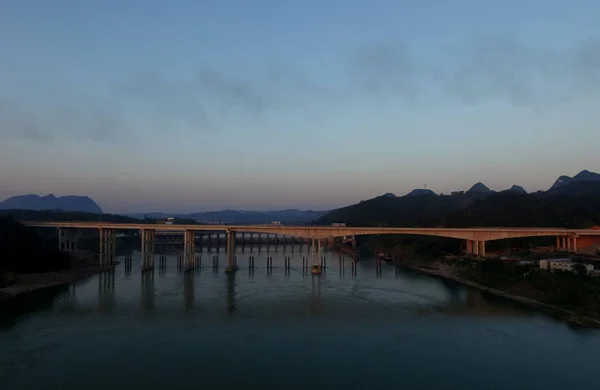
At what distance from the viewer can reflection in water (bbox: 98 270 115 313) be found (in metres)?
20.6

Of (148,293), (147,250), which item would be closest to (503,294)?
(148,293)

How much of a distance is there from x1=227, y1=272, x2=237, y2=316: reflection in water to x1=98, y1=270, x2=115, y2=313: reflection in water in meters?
5.21

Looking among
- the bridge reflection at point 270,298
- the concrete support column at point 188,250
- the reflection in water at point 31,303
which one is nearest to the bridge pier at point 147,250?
the concrete support column at point 188,250

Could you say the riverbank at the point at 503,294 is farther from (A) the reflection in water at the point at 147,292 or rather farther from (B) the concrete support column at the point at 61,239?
(B) the concrete support column at the point at 61,239

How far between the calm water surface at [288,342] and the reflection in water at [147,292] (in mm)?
187

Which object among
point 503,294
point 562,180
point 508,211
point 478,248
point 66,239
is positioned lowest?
point 503,294

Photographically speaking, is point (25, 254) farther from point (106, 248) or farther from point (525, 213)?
point (525, 213)

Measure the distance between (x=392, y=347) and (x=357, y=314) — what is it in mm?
4566

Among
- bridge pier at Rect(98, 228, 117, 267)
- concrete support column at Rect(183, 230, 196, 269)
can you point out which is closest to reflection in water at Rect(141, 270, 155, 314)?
concrete support column at Rect(183, 230, 196, 269)

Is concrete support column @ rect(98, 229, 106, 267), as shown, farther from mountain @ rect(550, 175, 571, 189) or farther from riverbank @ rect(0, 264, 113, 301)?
mountain @ rect(550, 175, 571, 189)

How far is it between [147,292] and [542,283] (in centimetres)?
2028

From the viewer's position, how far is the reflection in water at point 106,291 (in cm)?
2058

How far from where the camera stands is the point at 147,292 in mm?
24375

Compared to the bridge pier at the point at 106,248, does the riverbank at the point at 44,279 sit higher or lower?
lower
